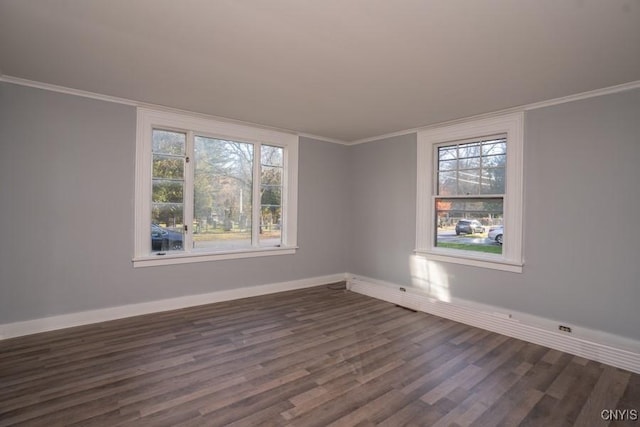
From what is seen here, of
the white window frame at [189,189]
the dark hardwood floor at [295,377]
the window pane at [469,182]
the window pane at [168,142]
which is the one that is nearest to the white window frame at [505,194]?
the window pane at [469,182]

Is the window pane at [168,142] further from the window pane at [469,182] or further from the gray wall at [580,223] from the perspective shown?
the gray wall at [580,223]

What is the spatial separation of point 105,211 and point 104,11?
237cm

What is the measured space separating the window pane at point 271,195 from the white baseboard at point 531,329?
191cm

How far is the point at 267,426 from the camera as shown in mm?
2029

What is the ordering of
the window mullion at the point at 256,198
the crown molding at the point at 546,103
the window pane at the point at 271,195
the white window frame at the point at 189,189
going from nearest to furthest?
the crown molding at the point at 546,103
the white window frame at the point at 189,189
the window mullion at the point at 256,198
the window pane at the point at 271,195

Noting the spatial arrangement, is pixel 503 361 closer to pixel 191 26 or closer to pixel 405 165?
pixel 405 165

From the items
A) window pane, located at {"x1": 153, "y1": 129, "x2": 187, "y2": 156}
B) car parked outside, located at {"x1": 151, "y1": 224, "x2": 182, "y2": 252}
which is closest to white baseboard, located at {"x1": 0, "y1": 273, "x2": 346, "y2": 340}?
car parked outside, located at {"x1": 151, "y1": 224, "x2": 182, "y2": 252}

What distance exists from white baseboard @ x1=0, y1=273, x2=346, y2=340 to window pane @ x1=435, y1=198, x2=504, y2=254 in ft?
7.94

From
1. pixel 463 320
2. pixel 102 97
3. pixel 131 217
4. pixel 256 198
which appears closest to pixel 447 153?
pixel 463 320

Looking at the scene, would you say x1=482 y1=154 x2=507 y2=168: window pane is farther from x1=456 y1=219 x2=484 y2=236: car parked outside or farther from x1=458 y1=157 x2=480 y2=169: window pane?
x1=456 y1=219 x2=484 y2=236: car parked outside

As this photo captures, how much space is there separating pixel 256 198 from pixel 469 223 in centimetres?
315

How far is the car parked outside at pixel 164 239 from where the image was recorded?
415cm

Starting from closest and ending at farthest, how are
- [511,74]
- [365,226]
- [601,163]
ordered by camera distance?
[511,74], [601,163], [365,226]

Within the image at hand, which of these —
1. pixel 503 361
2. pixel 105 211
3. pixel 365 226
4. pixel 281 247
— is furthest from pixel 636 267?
pixel 105 211
